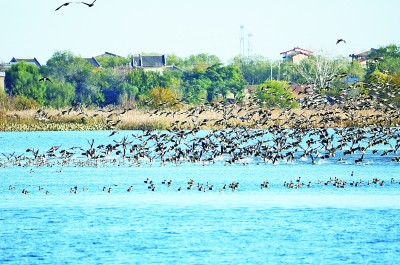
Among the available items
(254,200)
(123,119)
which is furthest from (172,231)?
(123,119)

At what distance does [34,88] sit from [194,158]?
7388 cm

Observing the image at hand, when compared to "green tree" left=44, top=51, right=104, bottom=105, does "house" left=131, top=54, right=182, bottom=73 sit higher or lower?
higher

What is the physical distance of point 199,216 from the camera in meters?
32.1

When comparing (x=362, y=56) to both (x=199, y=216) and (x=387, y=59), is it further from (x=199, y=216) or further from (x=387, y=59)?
(x=199, y=216)

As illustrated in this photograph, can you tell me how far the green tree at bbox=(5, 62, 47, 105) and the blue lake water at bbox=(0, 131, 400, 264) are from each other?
70839 mm

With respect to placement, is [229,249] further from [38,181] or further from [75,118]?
[75,118]

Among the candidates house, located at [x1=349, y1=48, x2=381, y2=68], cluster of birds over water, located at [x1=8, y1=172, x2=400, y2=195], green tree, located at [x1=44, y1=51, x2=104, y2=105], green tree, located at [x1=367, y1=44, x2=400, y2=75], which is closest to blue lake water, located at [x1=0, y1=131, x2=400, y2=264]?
cluster of birds over water, located at [x1=8, y1=172, x2=400, y2=195]

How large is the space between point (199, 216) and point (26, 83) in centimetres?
9483

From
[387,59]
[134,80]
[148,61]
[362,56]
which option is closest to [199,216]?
[387,59]

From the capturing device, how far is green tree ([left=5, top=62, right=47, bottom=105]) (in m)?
119

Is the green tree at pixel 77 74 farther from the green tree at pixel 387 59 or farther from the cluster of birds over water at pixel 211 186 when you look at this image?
the cluster of birds over water at pixel 211 186

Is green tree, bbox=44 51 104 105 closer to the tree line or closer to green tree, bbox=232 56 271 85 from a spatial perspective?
the tree line

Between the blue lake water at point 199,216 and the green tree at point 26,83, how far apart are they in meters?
70.8

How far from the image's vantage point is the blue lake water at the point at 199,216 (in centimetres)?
2609
